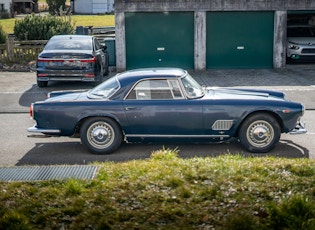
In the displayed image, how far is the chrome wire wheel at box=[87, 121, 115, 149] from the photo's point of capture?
9.21m

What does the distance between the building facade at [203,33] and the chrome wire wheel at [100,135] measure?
11200 mm

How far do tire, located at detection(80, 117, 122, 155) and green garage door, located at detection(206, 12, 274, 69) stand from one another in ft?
38.7

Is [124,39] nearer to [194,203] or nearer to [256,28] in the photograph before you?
[256,28]

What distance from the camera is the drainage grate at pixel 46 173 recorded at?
6.95 metres

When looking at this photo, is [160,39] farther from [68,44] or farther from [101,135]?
[101,135]

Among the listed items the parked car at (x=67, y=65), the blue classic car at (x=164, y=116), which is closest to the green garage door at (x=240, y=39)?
the parked car at (x=67, y=65)

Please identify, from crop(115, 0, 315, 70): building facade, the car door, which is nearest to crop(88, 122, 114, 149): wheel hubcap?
the car door

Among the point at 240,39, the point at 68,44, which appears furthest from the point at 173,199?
the point at 240,39

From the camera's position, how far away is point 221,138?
30.2ft

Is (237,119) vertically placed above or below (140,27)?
below

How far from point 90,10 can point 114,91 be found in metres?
74.9

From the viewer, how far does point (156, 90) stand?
928cm

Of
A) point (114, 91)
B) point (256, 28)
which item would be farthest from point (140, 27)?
point (114, 91)

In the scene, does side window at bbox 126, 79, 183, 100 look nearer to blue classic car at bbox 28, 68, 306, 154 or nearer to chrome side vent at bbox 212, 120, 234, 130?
blue classic car at bbox 28, 68, 306, 154
